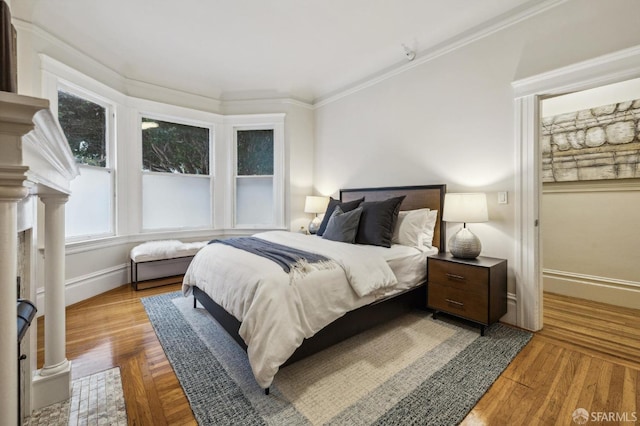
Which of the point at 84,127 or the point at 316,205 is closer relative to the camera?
the point at 84,127

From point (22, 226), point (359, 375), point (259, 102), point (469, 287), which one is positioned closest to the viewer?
point (22, 226)

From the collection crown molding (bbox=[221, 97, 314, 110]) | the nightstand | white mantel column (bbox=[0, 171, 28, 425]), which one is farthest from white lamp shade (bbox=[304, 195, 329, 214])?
white mantel column (bbox=[0, 171, 28, 425])

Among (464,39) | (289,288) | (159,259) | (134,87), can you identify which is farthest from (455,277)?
(134,87)

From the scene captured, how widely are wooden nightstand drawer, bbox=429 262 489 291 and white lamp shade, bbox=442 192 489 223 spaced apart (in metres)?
0.42

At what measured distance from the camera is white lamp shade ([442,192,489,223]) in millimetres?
2439

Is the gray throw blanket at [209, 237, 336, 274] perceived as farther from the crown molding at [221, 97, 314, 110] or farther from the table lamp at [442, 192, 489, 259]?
the crown molding at [221, 97, 314, 110]

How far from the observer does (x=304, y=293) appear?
1779mm

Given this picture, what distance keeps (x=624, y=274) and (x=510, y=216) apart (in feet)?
5.23

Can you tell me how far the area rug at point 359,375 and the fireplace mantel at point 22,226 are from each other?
677 millimetres

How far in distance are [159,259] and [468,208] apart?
140 inches

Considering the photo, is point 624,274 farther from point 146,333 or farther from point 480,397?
point 146,333

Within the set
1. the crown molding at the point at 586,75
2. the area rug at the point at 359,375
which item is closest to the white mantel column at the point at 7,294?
the area rug at the point at 359,375

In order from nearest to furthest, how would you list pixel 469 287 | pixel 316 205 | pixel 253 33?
→ pixel 469 287 → pixel 253 33 → pixel 316 205

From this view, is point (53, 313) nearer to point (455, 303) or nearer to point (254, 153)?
point (455, 303)
